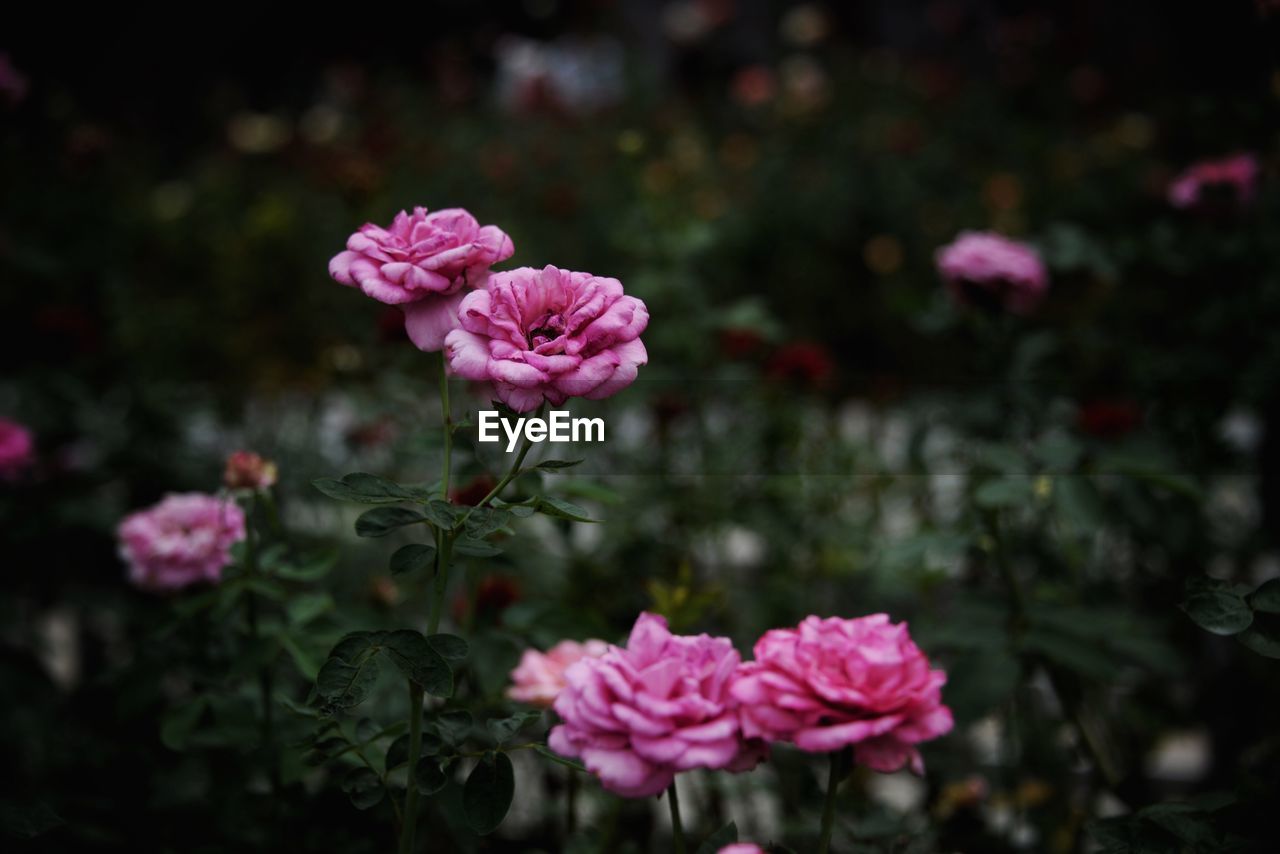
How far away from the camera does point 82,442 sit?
178cm

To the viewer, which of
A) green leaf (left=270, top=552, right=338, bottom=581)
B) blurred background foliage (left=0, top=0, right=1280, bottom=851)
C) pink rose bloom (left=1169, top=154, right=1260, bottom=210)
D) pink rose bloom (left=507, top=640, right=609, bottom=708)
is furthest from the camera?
pink rose bloom (left=1169, top=154, right=1260, bottom=210)

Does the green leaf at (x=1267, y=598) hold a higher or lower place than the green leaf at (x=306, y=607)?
higher

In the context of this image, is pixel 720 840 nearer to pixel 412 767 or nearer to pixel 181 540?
pixel 412 767

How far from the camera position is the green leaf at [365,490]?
26.4 inches

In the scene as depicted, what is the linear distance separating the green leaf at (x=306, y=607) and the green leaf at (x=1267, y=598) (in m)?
0.76

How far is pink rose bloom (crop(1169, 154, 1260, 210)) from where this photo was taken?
1394 mm

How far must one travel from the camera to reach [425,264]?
68 cm

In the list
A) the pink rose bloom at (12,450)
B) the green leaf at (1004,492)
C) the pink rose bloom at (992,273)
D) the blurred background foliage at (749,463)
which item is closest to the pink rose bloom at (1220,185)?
the blurred background foliage at (749,463)

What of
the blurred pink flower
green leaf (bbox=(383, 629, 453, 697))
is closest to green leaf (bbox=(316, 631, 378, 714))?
green leaf (bbox=(383, 629, 453, 697))

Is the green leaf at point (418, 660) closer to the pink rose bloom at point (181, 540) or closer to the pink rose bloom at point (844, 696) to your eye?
the pink rose bloom at point (844, 696)

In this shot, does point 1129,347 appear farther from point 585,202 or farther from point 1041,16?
point 1041,16

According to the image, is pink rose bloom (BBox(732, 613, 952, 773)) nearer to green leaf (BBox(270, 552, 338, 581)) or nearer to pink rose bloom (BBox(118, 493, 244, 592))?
green leaf (BBox(270, 552, 338, 581))

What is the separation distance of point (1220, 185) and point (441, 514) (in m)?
1.24

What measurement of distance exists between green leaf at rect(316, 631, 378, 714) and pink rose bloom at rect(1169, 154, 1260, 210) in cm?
129
